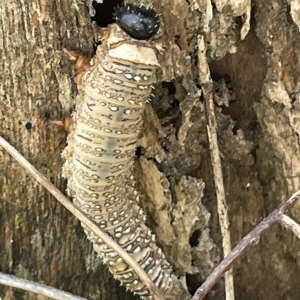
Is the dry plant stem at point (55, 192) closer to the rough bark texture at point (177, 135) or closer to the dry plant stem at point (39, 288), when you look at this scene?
the rough bark texture at point (177, 135)

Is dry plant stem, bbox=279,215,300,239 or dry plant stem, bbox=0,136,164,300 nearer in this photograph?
dry plant stem, bbox=279,215,300,239

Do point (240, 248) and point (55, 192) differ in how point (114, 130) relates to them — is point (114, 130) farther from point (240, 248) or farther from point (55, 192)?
point (240, 248)

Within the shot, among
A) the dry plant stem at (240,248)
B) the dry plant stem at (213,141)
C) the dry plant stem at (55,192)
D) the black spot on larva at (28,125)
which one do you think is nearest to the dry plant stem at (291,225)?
the dry plant stem at (240,248)

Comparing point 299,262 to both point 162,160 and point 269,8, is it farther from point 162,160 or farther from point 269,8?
point 269,8

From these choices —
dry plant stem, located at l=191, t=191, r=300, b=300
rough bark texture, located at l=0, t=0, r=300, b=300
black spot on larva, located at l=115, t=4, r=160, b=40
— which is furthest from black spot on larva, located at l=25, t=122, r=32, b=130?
dry plant stem, located at l=191, t=191, r=300, b=300

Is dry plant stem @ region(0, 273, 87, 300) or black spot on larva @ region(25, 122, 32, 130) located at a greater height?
black spot on larva @ region(25, 122, 32, 130)

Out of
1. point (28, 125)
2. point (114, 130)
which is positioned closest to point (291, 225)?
point (114, 130)

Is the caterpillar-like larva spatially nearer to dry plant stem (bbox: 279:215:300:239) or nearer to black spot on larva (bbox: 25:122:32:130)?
black spot on larva (bbox: 25:122:32:130)

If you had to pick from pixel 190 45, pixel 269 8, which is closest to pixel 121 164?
pixel 190 45
